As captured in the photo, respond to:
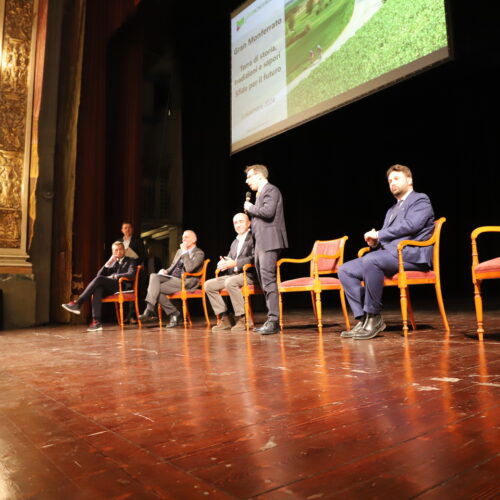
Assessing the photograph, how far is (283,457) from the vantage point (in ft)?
2.58

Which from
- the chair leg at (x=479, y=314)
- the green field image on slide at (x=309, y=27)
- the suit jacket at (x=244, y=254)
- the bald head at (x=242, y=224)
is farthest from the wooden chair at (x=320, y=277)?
the green field image on slide at (x=309, y=27)

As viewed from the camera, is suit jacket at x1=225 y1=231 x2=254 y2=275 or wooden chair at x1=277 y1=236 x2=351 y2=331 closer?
wooden chair at x1=277 y1=236 x2=351 y2=331

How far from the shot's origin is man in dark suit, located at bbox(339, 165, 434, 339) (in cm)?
273

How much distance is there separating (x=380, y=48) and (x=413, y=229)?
173 cm

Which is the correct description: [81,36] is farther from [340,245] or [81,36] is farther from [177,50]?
[340,245]

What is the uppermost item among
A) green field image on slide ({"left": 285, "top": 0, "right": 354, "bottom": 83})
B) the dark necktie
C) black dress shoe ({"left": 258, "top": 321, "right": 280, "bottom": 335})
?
green field image on slide ({"left": 285, "top": 0, "right": 354, "bottom": 83})

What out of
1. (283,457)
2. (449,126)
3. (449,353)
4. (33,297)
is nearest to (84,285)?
(33,297)

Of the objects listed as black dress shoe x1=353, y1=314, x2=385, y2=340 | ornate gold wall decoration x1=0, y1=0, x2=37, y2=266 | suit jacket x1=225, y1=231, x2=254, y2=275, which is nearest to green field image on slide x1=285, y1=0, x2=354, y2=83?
suit jacket x1=225, y1=231, x2=254, y2=275

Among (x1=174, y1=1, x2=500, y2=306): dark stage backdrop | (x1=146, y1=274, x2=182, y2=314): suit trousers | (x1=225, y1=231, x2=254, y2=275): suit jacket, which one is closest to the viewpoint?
(x1=225, y1=231, x2=254, y2=275): suit jacket

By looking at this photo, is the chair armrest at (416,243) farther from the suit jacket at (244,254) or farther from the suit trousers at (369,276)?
the suit jacket at (244,254)

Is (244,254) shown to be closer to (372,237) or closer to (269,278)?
(269,278)

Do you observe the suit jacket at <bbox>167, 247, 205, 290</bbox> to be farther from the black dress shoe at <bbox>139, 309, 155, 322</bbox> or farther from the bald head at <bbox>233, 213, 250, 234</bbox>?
the bald head at <bbox>233, 213, 250, 234</bbox>

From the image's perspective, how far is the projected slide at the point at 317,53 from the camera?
136 inches

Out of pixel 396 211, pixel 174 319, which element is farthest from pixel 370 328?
pixel 174 319
